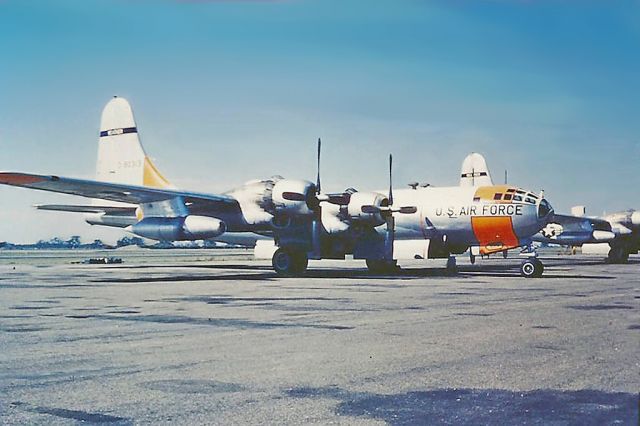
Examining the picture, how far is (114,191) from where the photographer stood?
1077 inches

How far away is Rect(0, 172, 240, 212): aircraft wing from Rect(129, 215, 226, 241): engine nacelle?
3.18ft

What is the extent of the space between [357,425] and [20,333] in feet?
24.4

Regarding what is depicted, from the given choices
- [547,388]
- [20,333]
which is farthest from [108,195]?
[547,388]

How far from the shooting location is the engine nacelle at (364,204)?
95.9 feet

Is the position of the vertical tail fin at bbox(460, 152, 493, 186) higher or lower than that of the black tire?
higher

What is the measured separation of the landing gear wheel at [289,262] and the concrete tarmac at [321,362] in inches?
534

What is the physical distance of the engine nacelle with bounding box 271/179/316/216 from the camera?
92.9 ft

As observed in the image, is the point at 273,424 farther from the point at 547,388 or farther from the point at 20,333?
the point at 20,333

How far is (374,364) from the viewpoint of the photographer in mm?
8453

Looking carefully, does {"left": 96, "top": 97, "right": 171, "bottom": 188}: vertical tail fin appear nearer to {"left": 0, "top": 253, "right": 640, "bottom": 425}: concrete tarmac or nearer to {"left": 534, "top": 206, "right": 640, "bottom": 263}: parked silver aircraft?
{"left": 0, "top": 253, "right": 640, "bottom": 425}: concrete tarmac

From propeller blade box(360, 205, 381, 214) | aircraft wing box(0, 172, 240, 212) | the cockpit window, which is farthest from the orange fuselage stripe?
aircraft wing box(0, 172, 240, 212)

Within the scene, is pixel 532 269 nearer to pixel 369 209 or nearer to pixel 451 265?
pixel 451 265

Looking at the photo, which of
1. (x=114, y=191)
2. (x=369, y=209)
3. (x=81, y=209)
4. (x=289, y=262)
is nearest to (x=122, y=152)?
(x=81, y=209)

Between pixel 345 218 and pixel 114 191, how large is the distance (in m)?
9.55
